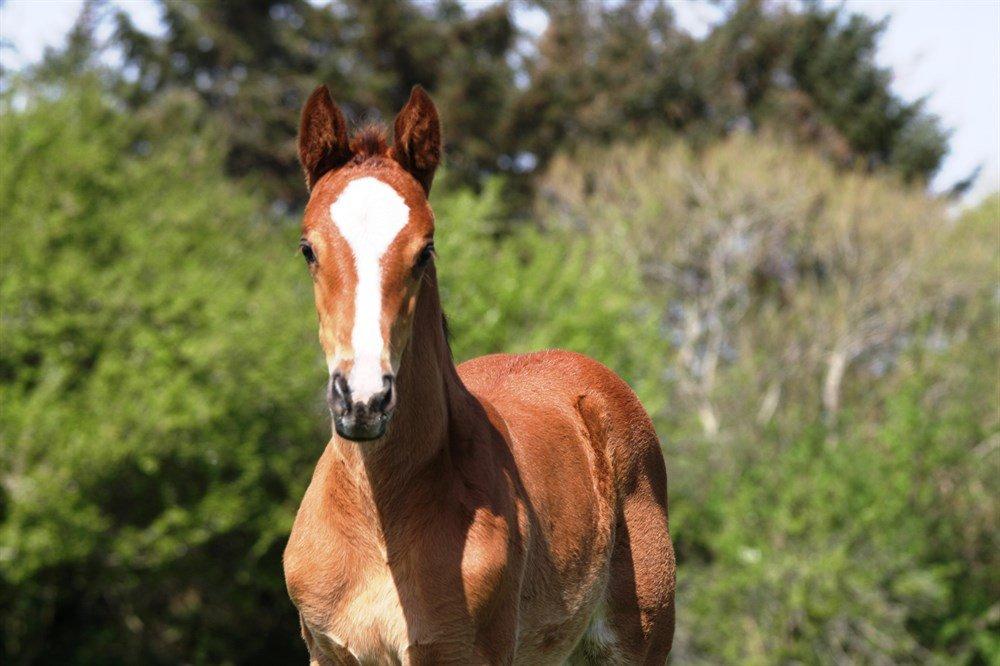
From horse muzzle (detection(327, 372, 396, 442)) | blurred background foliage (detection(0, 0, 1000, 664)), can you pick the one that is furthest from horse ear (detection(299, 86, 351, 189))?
blurred background foliage (detection(0, 0, 1000, 664))

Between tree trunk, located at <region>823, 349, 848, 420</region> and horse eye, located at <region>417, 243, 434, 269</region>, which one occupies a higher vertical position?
horse eye, located at <region>417, 243, 434, 269</region>

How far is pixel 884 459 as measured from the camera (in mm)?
25891

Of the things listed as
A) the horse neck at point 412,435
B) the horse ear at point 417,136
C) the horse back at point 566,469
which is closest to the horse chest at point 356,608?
the horse neck at point 412,435

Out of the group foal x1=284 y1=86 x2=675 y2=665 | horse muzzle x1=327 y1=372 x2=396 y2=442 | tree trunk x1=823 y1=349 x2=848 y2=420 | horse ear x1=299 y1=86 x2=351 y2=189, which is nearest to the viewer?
horse muzzle x1=327 y1=372 x2=396 y2=442

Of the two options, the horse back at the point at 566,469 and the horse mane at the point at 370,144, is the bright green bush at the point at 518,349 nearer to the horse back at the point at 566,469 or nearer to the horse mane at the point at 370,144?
the horse back at the point at 566,469

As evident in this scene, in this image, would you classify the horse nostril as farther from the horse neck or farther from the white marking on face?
the horse neck

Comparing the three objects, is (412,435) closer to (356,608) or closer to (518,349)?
(356,608)

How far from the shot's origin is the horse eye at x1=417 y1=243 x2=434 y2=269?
421cm

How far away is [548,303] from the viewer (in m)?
21.0

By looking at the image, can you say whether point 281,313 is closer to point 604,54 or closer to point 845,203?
point 845,203

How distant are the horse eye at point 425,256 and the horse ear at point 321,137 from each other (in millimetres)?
549

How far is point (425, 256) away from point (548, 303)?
16.8 metres

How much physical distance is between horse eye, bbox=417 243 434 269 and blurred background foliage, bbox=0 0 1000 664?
1375 cm

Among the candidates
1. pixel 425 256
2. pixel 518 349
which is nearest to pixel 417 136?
pixel 425 256
